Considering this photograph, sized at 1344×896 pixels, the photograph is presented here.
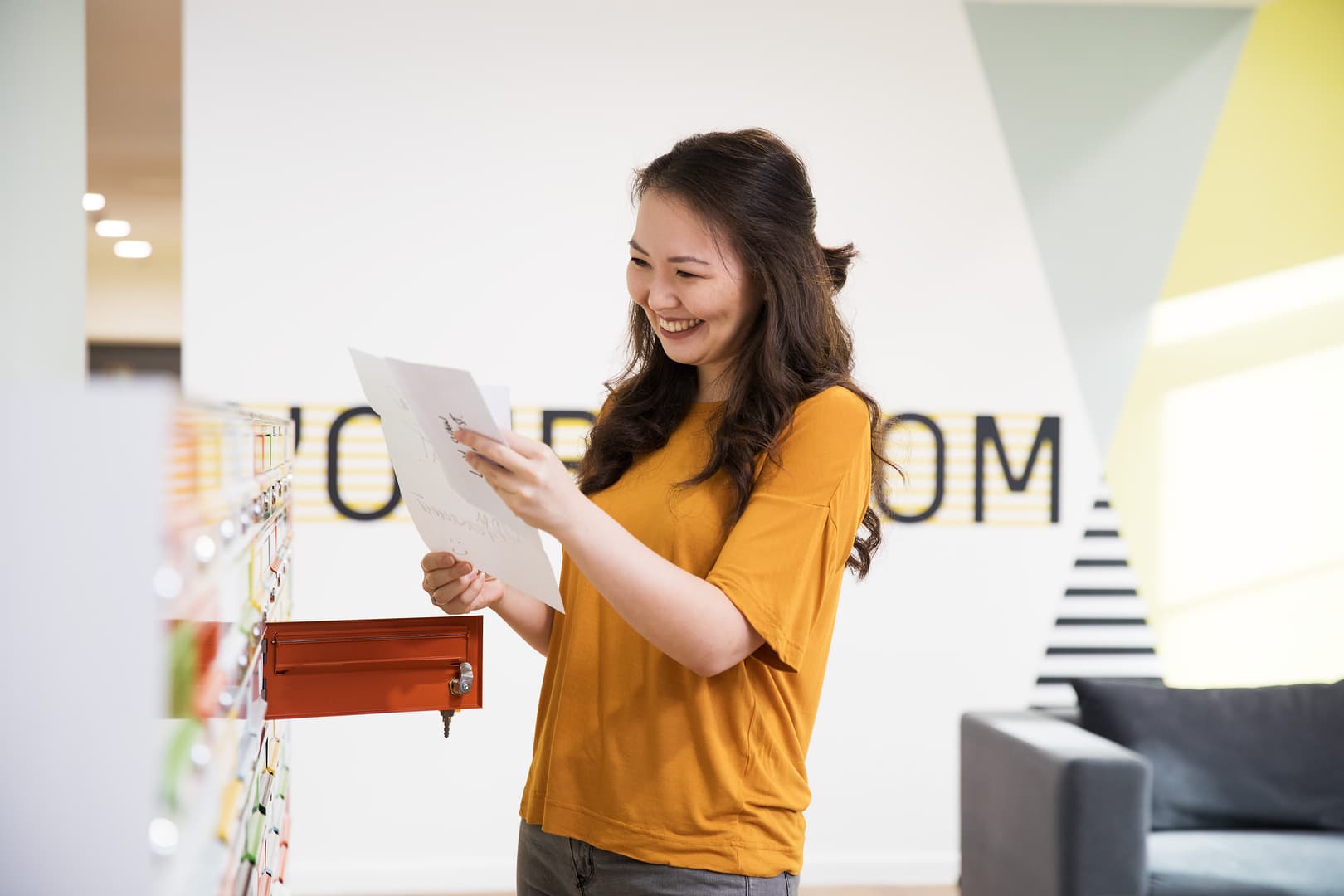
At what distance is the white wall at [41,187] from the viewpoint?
2.87m

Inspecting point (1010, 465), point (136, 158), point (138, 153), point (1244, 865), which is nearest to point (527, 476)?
point (1244, 865)

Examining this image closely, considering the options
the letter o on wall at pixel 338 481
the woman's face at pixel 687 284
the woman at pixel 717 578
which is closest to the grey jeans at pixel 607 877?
the woman at pixel 717 578

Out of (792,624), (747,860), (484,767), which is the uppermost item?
(792,624)

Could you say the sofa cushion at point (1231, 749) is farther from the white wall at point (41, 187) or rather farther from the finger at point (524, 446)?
the white wall at point (41, 187)

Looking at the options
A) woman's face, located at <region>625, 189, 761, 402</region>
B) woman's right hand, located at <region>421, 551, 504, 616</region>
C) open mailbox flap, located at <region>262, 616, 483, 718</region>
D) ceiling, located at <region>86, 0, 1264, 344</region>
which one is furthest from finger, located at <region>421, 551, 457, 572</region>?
ceiling, located at <region>86, 0, 1264, 344</region>

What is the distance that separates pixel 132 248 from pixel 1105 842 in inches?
345

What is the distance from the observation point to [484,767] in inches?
145

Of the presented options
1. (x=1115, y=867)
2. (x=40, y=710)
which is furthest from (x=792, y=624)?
(x=1115, y=867)

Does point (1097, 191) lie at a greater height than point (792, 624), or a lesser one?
greater

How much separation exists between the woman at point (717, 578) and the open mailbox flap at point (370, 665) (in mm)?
175

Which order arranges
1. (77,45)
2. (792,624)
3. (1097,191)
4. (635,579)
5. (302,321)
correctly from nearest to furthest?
1. (635,579)
2. (792,624)
3. (77,45)
4. (302,321)
5. (1097,191)

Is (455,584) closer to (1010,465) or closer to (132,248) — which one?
(1010,465)

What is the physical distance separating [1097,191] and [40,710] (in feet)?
13.2

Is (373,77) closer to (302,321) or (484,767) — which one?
(302,321)
